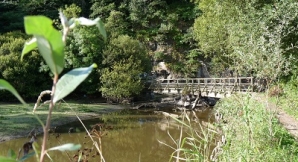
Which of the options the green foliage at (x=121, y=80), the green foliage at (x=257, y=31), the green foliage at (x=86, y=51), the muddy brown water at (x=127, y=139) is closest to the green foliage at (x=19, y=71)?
the green foliage at (x=86, y=51)

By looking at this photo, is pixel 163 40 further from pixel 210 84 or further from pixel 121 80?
pixel 210 84

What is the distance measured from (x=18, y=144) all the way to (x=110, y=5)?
16935mm

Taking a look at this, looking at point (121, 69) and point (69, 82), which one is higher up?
point (69, 82)

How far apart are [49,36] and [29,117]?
14512 mm

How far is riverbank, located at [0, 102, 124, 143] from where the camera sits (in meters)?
12.1

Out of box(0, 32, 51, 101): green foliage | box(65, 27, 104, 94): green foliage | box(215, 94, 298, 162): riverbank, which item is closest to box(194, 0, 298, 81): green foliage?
box(215, 94, 298, 162): riverbank

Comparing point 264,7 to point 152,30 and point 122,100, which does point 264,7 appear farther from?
point 152,30

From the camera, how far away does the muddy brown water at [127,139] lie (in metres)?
9.70

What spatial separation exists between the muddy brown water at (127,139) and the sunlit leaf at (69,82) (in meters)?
7.05

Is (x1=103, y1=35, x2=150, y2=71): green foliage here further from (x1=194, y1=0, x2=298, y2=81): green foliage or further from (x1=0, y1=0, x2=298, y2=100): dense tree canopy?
(x1=194, y1=0, x2=298, y2=81): green foliage

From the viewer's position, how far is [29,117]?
46.3 feet

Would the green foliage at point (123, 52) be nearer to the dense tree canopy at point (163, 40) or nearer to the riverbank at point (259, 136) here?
the dense tree canopy at point (163, 40)

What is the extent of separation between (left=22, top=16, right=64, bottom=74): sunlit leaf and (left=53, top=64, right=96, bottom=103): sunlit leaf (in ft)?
0.06

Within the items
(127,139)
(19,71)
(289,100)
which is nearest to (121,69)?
(19,71)
